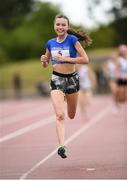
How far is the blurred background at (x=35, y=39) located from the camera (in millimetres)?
56812

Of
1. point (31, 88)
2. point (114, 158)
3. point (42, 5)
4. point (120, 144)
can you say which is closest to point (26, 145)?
point (120, 144)

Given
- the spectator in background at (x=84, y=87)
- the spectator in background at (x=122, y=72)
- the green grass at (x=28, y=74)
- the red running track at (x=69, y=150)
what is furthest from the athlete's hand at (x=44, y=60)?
the green grass at (x=28, y=74)

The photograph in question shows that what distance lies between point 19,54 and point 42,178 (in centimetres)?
9419

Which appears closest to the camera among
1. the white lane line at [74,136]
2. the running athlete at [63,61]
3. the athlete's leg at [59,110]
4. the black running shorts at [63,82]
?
the white lane line at [74,136]

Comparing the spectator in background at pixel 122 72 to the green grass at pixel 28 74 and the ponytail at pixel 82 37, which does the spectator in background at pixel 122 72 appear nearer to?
the ponytail at pixel 82 37

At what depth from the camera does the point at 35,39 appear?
10750cm

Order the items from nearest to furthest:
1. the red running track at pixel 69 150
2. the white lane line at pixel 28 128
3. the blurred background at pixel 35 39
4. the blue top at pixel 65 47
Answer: the red running track at pixel 69 150 < the blue top at pixel 65 47 < the white lane line at pixel 28 128 < the blurred background at pixel 35 39

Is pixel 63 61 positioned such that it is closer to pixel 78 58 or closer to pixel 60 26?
pixel 78 58

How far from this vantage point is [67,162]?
12.5m

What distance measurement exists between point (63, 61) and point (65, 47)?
0.29 metres

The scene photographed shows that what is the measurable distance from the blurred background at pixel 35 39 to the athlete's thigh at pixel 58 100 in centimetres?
1804

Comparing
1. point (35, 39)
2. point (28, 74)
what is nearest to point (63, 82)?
point (28, 74)

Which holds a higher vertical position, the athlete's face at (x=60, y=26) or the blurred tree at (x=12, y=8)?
the athlete's face at (x=60, y=26)

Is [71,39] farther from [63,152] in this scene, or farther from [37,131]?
[37,131]
